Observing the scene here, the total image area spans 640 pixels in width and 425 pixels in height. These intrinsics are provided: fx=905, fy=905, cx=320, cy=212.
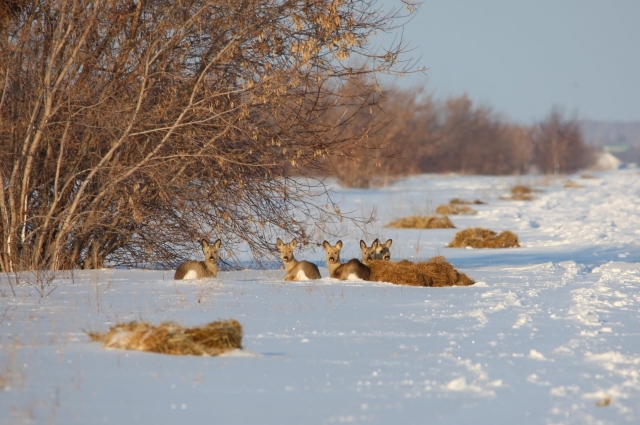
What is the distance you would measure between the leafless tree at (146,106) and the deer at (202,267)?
14.2 inches

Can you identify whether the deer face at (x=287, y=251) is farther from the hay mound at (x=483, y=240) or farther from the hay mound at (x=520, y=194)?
the hay mound at (x=520, y=194)

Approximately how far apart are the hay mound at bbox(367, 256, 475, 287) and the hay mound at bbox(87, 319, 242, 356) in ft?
17.2

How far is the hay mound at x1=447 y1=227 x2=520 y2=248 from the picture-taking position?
1923cm

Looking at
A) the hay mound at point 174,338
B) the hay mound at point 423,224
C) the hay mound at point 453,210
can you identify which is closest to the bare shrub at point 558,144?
the hay mound at point 453,210

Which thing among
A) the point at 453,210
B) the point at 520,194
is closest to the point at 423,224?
the point at 453,210

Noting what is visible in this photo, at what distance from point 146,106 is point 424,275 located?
13.9 ft

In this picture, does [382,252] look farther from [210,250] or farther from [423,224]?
[423,224]

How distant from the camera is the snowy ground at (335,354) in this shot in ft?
16.9

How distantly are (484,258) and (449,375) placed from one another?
Result: 11.0 meters

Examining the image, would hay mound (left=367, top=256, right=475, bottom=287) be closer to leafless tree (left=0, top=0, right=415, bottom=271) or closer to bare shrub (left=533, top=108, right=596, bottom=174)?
leafless tree (left=0, top=0, right=415, bottom=271)

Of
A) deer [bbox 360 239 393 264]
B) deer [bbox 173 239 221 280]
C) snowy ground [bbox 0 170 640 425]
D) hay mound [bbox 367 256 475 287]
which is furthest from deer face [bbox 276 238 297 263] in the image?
hay mound [bbox 367 256 475 287]

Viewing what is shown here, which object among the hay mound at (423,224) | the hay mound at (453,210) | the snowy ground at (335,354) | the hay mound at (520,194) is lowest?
the snowy ground at (335,354)

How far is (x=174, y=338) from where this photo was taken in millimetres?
6406

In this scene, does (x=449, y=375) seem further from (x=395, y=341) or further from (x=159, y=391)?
(x=159, y=391)
